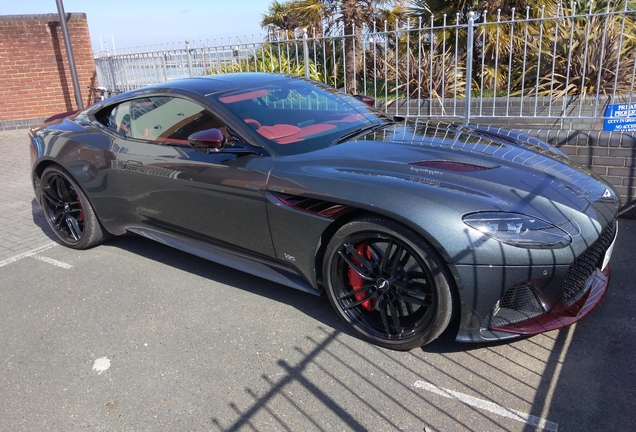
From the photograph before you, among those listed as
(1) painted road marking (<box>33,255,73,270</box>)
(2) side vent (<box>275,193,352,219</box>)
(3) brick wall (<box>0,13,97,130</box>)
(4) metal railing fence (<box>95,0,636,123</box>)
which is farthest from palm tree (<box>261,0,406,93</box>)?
(2) side vent (<box>275,193,352,219</box>)

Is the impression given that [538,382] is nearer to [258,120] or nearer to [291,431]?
[291,431]

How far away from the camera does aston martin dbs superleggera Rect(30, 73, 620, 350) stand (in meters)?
2.69

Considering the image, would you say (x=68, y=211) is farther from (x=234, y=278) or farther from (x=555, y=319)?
(x=555, y=319)

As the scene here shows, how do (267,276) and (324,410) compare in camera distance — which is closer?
(324,410)

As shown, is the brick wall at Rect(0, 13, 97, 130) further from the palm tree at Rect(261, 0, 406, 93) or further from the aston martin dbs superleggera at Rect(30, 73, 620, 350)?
the aston martin dbs superleggera at Rect(30, 73, 620, 350)

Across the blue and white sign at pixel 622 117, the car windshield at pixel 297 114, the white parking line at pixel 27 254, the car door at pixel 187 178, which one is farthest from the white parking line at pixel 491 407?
the white parking line at pixel 27 254

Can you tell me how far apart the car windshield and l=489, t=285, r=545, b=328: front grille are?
60.4 inches

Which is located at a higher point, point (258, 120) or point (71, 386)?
point (258, 120)

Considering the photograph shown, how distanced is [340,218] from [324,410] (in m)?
1.07

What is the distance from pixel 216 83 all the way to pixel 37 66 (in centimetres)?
1025

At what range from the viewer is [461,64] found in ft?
30.9

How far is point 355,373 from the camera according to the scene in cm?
287

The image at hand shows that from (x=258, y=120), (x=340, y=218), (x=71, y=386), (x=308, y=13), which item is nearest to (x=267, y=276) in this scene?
(x=340, y=218)

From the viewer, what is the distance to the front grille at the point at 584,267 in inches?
110
